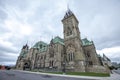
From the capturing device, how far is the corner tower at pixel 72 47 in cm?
3341

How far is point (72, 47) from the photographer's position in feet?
125

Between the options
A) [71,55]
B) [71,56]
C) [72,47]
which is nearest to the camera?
[71,56]

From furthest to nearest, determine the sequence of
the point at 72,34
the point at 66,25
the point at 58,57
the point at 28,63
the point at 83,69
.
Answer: the point at 28,63 → the point at 66,25 → the point at 72,34 → the point at 58,57 → the point at 83,69

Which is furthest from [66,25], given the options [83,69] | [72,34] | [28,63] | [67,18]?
[28,63]

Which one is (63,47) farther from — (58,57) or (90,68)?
(90,68)

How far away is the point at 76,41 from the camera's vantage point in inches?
1481

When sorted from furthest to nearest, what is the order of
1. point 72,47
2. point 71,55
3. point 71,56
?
point 72,47, point 71,55, point 71,56

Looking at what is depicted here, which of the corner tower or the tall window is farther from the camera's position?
the tall window

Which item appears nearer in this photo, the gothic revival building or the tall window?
the gothic revival building

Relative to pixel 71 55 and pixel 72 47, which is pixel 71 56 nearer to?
pixel 71 55

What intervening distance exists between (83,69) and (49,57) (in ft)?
55.8

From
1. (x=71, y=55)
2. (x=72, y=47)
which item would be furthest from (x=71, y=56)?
(x=72, y=47)

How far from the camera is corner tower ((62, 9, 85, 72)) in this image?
33.4 m

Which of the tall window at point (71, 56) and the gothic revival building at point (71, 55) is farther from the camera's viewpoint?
the tall window at point (71, 56)
